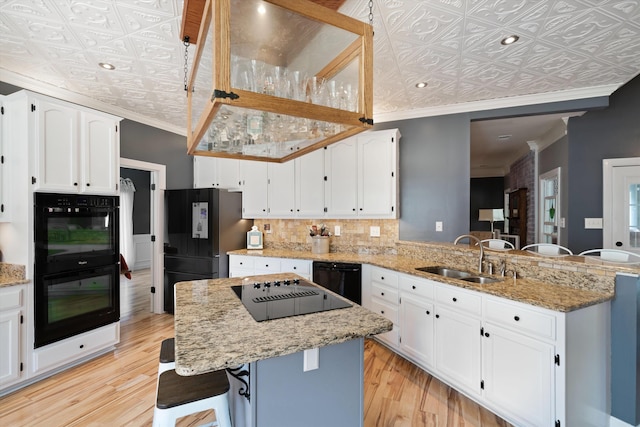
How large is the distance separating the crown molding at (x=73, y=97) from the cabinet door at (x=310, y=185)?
Answer: 2007 millimetres

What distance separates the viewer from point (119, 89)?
3072 mm

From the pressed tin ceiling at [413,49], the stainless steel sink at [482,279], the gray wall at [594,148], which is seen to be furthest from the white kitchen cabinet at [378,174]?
the gray wall at [594,148]

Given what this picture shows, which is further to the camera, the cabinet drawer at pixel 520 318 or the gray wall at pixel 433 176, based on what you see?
the gray wall at pixel 433 176

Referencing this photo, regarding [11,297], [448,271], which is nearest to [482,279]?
[448,271]

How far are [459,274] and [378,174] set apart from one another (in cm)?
143

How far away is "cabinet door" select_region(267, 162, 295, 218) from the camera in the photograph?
13.1 ft

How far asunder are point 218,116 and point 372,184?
2.49 m

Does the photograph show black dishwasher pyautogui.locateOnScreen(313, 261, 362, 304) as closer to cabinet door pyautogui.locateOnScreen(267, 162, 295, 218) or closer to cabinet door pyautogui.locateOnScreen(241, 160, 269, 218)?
cabinet door pyautogui.locateOnScreen(267, 162, 295, 218)

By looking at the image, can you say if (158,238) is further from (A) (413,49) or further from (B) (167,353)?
(A) (413,49)

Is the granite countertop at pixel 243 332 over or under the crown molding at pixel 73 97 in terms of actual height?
under

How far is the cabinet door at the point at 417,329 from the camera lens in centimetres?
250

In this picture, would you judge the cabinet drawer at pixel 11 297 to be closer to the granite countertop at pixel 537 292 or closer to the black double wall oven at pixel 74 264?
the black double wall oven at pixel 74 264

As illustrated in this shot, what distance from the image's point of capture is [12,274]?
2551 millimetres

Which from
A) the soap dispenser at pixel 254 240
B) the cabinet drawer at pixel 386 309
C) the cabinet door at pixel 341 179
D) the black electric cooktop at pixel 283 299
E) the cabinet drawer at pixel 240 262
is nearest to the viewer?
the black electric cooktop at pixel 283 299
